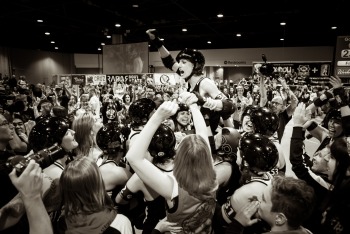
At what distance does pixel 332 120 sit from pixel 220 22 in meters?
11.0

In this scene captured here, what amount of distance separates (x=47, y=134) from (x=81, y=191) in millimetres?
839

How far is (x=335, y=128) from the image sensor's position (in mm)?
3328

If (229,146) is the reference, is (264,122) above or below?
above

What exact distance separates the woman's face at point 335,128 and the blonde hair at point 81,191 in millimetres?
2924

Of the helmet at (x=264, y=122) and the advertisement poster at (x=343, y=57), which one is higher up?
the advertisement poster at (x=343, y=57)

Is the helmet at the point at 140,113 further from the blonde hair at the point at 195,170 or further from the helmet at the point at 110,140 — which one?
the blonde hair at the point at 195,170

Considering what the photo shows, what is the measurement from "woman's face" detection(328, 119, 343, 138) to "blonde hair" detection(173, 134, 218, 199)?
2353 mm

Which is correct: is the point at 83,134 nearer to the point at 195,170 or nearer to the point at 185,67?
the point at 185,67

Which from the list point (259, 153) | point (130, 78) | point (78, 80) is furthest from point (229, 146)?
point (78, 80)

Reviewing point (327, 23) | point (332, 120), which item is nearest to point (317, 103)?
point (332, 120)

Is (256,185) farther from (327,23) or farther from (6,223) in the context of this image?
(327,23)

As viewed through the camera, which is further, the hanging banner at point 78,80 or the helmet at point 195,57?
the hanging banner at point 78,80

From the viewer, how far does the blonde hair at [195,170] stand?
5.21 feet

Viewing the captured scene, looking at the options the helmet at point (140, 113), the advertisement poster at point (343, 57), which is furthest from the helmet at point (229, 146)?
the advertisement poster at point (343, 57)
